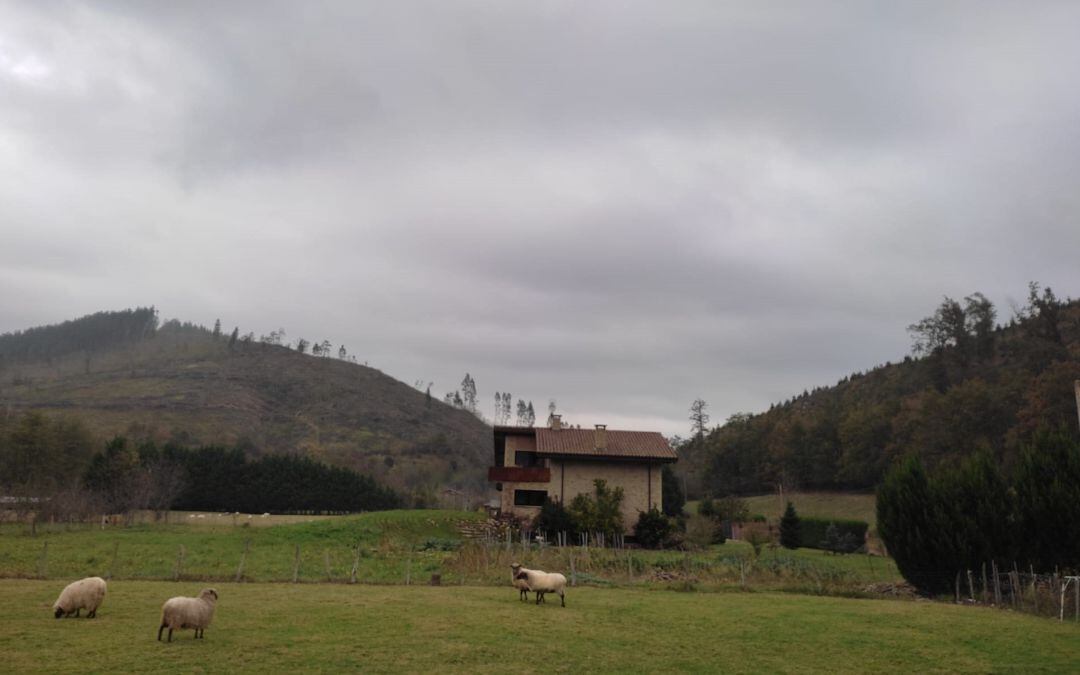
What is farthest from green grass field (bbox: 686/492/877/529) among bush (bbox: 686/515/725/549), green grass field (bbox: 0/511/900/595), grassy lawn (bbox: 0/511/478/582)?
grassy lawn (bbox: 0/511/478/582)

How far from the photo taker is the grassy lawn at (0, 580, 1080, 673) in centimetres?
1327

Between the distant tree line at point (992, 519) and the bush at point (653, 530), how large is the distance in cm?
1820

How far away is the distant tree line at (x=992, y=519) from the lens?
28.2 metres

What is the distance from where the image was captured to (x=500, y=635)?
16172 mm

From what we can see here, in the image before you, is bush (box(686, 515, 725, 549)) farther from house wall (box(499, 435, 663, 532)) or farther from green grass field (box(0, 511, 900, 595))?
house wall (box(499, 435, 663, 532))

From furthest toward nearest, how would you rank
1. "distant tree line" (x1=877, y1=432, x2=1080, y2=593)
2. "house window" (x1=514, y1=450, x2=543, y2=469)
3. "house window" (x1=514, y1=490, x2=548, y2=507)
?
"house window" (x1=514, y1=450, x2=543, y2=469) < "house window" (x1=514, y1=490, x2=548, y2=507) < "distant tree line" (x1=877, y1=432, x2=1080, y2=593)

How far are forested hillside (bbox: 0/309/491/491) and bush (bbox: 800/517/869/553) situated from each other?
5792cm

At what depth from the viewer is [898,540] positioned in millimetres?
30203

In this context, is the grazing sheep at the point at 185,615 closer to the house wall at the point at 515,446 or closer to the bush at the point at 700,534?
the bush at the point at 700,534

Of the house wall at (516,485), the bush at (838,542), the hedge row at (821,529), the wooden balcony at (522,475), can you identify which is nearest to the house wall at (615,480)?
the wooden balcony at (522,475)

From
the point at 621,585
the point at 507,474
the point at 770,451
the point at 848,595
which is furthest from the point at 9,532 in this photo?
the point at 770,451

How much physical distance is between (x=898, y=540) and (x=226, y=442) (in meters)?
113

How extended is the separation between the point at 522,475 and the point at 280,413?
120 metres

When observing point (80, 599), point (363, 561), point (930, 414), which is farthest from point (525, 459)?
point (930, 414)
